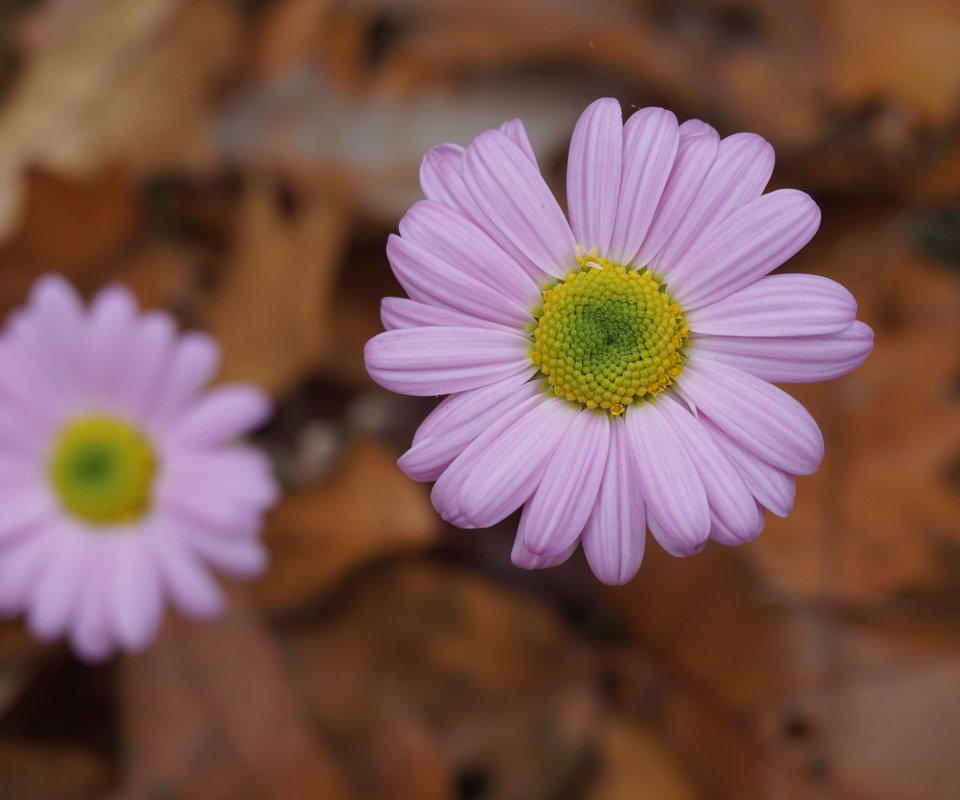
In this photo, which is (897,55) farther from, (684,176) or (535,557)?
(535,557)

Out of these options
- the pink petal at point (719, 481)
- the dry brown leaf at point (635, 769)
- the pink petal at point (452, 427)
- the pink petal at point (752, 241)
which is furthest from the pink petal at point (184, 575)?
the pink petal at point (752, 241)

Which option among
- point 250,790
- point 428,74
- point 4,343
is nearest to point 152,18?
point 428,74

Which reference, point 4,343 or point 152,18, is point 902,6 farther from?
point 4,343

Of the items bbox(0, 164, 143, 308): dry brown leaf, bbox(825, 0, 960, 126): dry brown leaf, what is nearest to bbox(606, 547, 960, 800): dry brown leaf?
bbox(825, 0, 960, 126): dry brown leaf

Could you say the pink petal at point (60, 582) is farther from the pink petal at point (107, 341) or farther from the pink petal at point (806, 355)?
the pink petal at point (806, 355)

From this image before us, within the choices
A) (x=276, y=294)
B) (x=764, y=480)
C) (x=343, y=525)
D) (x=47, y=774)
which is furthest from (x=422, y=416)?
(x=764, y=480)

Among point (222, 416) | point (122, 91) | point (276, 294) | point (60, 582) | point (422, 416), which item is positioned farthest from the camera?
point (122, 91)
